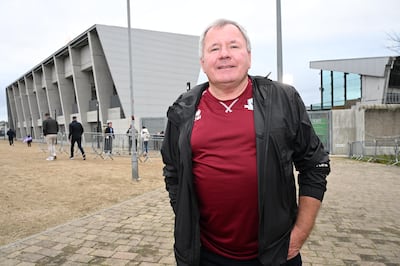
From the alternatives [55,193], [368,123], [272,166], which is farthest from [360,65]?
[272,166]

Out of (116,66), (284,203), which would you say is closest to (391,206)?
(284,203)

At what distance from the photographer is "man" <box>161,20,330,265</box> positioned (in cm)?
162

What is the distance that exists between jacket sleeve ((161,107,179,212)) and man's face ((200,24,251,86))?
1.32 ft

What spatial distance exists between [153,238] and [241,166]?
3.45 m

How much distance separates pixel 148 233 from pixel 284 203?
3631 millimetres

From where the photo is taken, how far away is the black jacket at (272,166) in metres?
1.60

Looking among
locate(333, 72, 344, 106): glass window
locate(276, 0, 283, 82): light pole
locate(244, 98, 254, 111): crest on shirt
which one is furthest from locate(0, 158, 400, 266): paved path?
locate(333, 72, 344, 106): glass window

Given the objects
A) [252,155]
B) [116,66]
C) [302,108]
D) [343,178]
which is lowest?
[343,178]

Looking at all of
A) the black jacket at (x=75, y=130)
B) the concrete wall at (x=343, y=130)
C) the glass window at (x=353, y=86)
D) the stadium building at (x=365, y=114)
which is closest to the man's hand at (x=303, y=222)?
the black jacket at (x=75, y=130)

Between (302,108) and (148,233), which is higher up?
(302,108)

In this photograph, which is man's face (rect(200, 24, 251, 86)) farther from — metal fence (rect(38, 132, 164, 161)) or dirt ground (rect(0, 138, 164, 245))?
metal fence (rect(38, 132, 164, 161))

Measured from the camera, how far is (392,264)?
12.2ft

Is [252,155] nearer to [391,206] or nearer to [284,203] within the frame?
[284,203]

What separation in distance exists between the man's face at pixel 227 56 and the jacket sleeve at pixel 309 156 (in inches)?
13.6
